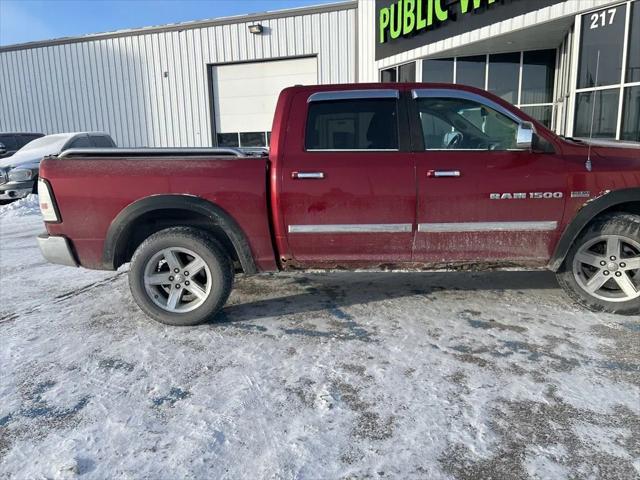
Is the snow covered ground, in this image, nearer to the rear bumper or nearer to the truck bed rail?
the rear bumper

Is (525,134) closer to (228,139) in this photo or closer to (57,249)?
(57,249)

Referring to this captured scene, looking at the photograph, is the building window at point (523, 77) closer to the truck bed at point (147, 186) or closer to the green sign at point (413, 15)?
the green sign at point (413, 15)

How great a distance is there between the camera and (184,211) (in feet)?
12.9

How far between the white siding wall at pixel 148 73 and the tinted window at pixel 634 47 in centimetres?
920

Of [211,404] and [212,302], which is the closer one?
[211,404]

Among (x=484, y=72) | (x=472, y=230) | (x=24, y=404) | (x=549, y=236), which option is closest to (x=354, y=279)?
(x=472, y=230)

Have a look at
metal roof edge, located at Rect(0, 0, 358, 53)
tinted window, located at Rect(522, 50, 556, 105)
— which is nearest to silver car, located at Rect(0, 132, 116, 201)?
metal roof edge, located at Rect(0, 0, 358, 53)

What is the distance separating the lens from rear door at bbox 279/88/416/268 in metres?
3.73

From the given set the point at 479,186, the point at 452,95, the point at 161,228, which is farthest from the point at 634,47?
the point at 161,228

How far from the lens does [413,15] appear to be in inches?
475

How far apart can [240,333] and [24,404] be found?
4.93ft

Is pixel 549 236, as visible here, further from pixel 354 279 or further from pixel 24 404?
pixel 24 404

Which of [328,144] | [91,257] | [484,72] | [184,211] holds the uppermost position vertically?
[484,72]

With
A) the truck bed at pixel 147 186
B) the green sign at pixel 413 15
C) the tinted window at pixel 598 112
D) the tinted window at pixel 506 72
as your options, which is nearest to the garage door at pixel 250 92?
the green sign at pixel 413 15
